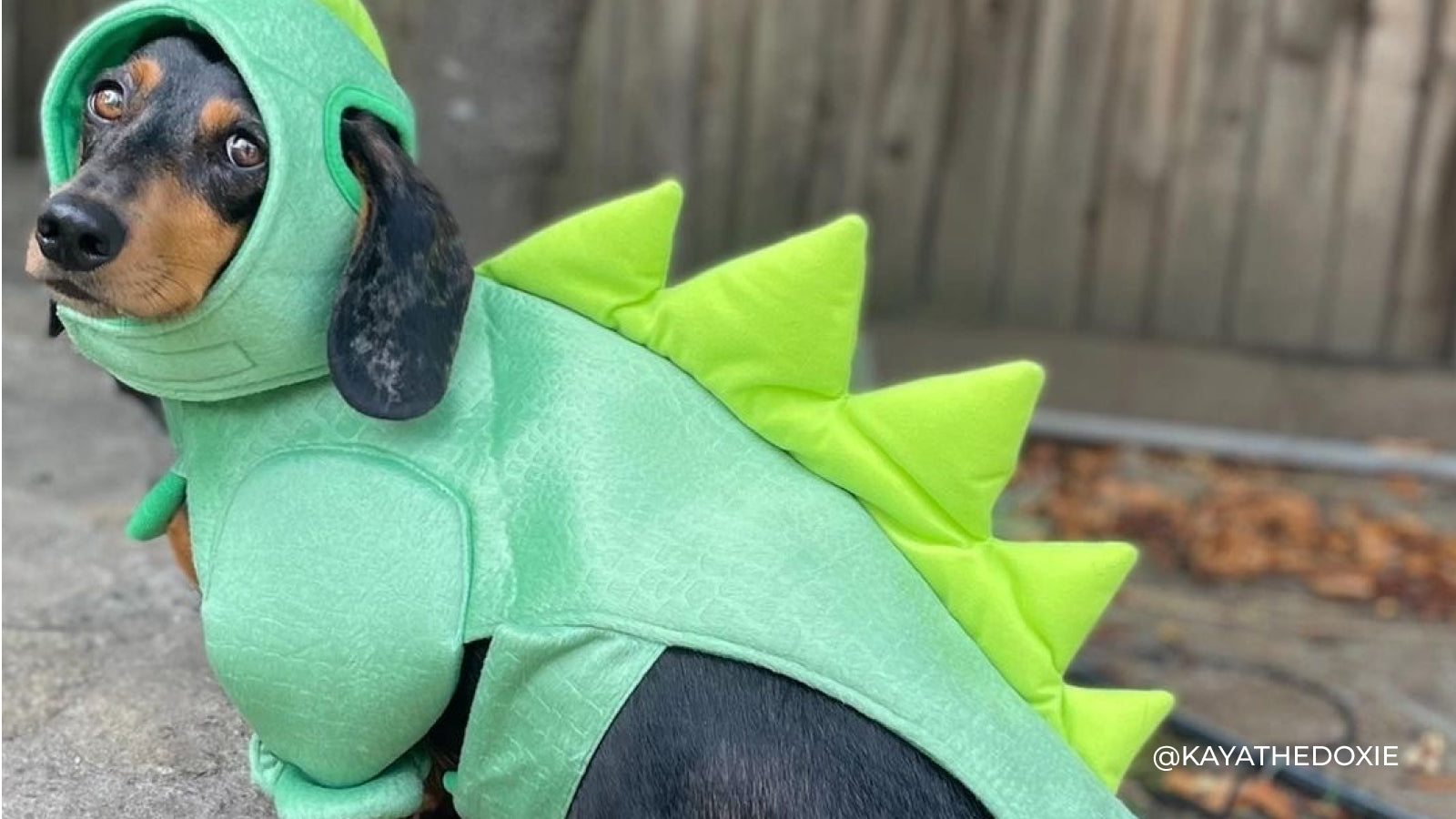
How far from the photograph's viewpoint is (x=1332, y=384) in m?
6.25

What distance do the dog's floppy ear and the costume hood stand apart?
0.04 m

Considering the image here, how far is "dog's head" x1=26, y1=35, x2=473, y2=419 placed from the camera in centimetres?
183

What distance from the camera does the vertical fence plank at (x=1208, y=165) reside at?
612 cm

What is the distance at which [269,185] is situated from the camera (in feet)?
6.08

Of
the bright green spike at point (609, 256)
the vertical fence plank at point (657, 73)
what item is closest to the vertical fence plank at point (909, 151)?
the vertical fence plank at point (657, 73)

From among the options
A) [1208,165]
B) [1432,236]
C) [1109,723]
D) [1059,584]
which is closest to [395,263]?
[1059,584]

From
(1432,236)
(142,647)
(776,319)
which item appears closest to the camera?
(776,319)

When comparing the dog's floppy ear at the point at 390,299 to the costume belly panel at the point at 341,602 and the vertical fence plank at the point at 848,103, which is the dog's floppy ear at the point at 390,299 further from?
the vertical fence plank at the point at 848,103

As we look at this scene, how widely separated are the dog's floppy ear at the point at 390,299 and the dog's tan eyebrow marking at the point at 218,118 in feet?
0.39

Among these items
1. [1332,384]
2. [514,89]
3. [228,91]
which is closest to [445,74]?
[514,89]

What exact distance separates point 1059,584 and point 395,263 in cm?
87

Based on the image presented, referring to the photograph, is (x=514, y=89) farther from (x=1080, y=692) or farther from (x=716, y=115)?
(x=1080, y=692)

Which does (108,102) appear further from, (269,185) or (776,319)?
(776,319)

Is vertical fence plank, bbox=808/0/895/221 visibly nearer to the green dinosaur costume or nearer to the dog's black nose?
the green dinosaur costume
